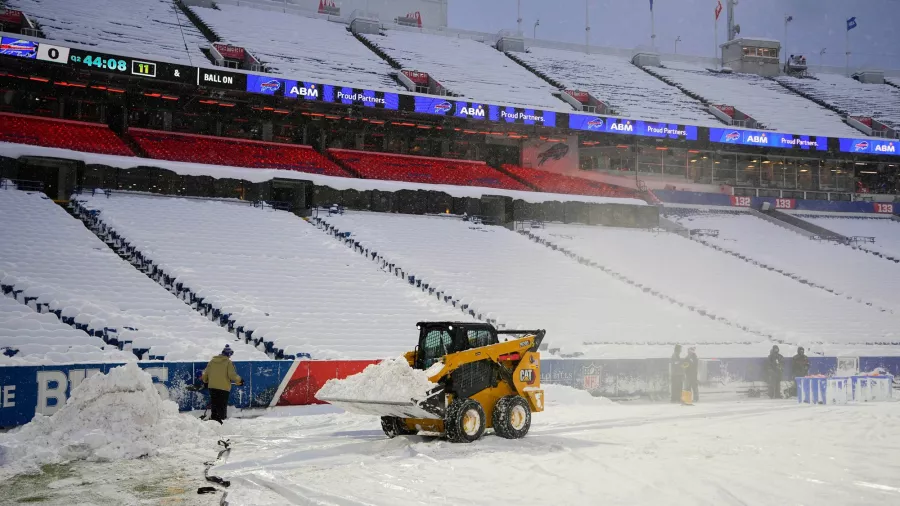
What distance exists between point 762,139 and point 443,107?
18.6 metres

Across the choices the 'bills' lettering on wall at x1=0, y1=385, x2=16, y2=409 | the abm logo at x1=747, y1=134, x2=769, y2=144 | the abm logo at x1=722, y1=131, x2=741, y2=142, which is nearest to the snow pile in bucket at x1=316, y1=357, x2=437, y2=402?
the 'bills' lettering on wall at x1=0, y1=385, x2=16, y2=409

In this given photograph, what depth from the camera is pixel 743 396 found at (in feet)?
66.7

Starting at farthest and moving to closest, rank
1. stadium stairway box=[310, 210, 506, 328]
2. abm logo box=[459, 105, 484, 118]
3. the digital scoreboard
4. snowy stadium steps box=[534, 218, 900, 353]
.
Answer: abm logo box=[459, 105, 484, 118], the digital scoreboard, snowy stadium steps box=[534, 218, 900, 353], stadium stairway box=[310, 210, 506, 328]

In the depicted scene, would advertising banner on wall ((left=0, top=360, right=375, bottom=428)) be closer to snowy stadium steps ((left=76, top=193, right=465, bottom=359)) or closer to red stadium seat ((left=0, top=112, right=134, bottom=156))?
snowy stadium steps ((left=76, top=193, right=465, bottom=359))

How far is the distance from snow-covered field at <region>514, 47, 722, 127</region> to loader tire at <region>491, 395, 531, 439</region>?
30.8 metres

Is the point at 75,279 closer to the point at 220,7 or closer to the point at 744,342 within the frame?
the point at 744,342

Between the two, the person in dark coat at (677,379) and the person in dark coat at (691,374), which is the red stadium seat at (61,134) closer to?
the person in dark coat at (677,379)

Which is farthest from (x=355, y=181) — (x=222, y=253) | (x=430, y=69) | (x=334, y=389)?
(x=334, y=389)

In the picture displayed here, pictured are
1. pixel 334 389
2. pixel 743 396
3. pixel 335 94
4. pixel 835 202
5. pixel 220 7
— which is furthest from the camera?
pixel 220 7

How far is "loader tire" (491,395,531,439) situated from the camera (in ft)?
38.3

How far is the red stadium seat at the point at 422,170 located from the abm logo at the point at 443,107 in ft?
9.80

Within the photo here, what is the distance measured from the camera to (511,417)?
11.8 metres

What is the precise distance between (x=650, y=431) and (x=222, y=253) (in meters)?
15.3

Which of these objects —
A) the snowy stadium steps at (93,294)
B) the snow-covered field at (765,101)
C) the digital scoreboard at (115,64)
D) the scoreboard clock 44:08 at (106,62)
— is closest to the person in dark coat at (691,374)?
the snowy stadium steps at (93,294)
